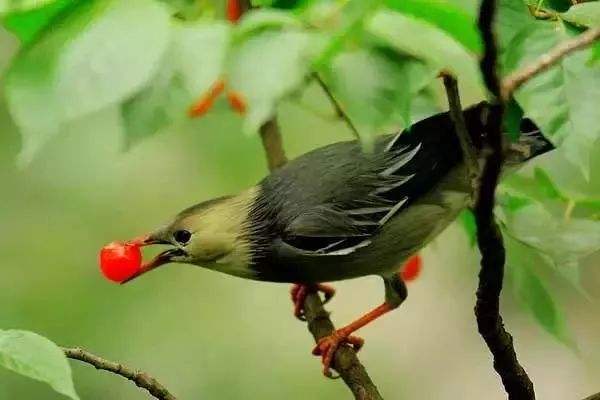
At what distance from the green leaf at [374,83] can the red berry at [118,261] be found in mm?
566

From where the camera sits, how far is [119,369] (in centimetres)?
96

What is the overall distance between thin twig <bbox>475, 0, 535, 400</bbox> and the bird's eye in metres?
0.55

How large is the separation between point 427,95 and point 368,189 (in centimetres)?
38

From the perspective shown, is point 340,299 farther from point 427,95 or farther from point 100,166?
point 427,95

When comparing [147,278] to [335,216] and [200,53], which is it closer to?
[335,216]

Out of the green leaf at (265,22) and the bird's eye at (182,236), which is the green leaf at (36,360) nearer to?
the green leaf at (265,22)

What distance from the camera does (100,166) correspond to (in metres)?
1.98

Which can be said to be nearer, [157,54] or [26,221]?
[157,54]

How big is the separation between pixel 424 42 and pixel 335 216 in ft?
2.63

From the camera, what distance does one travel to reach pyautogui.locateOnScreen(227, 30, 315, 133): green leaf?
53 centimetres

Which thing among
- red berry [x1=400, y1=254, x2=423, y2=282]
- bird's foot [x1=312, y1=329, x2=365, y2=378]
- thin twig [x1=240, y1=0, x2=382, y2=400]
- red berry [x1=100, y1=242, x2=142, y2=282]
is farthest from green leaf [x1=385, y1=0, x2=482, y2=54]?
red berry [x1=400, y1=254, x2=423, y2=282]

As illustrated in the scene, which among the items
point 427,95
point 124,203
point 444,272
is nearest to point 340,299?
point 444,272

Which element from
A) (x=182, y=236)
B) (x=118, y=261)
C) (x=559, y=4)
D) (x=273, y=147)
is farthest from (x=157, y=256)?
(x=559, y=4)

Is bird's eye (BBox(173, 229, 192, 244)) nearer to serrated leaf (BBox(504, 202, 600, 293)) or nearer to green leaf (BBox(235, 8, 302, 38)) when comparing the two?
serrated leaf (BBox(504, 202, 600, 293))
